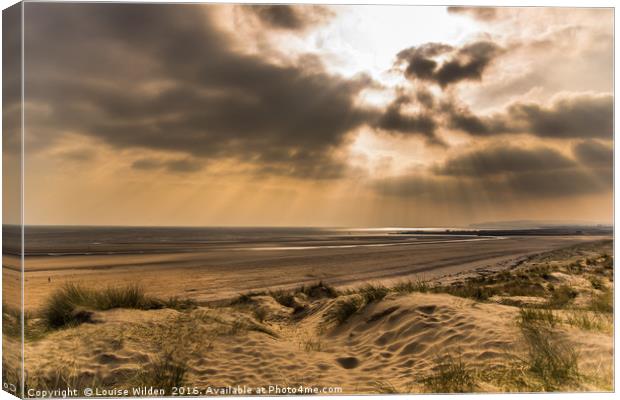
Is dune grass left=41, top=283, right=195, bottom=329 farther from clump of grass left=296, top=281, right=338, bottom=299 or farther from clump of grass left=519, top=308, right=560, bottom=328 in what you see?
clump of grass left=519, top=308, right=560, bottom=328

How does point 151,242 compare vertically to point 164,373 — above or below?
above

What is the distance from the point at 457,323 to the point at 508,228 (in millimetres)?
2822

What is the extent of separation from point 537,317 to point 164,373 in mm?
4326

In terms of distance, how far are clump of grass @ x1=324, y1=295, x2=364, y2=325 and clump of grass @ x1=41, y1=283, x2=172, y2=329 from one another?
2.35 metres

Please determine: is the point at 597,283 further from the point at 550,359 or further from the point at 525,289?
the point at 550,359

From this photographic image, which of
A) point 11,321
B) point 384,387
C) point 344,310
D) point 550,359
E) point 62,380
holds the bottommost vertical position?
point 384,387

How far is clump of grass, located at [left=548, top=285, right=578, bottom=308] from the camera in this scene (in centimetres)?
696

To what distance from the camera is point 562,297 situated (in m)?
7.22

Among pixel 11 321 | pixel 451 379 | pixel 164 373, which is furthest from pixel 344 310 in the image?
pixel 11 321

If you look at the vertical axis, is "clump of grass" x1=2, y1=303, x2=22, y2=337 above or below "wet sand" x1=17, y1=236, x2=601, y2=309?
above

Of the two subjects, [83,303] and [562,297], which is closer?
[83,303]

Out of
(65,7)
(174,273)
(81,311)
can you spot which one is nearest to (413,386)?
(81,311)

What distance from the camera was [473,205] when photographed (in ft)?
26.3

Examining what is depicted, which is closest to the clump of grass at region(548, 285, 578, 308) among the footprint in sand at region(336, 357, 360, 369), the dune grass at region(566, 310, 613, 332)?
the dune grass at region(566, 310, 613, 332)
